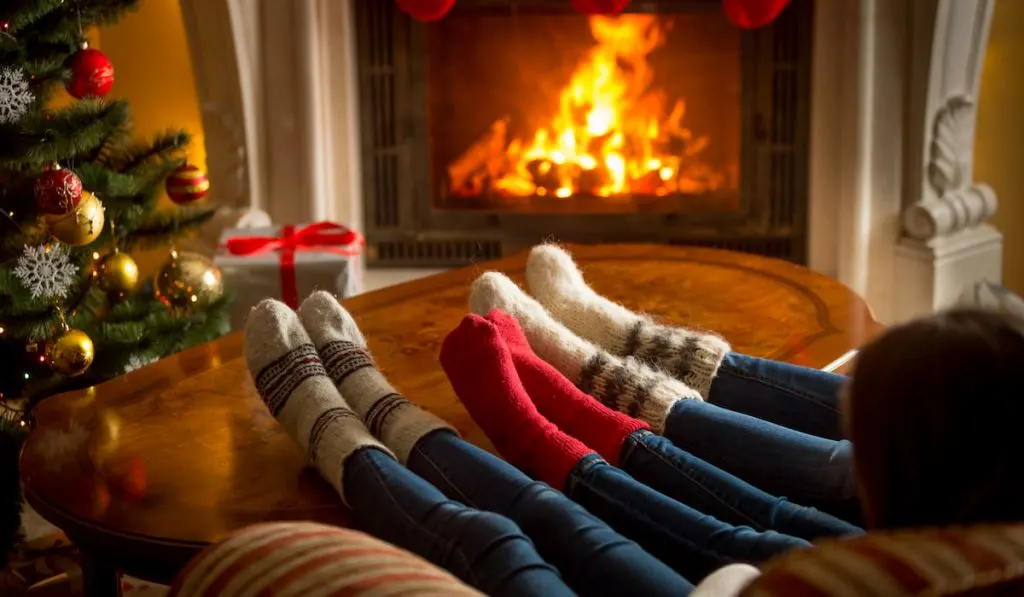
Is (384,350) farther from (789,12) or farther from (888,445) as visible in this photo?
(789,12)

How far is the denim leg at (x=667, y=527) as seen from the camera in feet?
3.31

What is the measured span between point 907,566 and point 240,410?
0.92 m

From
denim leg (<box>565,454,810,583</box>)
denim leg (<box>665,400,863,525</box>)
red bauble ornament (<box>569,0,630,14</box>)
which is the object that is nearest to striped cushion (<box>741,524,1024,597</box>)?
denim leg (<box>565,454,810,583</box>)

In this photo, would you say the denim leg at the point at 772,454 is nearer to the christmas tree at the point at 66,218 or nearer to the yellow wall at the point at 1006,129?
the christmas tree at the point at 66,218

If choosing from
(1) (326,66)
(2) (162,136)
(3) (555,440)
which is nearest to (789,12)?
(1) (326,66)

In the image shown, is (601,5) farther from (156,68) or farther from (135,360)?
(156,68)

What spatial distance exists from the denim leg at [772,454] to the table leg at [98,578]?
59cm

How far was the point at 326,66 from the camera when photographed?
2.88 meters

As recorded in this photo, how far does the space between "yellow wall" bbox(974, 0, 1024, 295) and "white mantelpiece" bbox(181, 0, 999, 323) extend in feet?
0.59

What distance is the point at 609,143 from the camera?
2.97m

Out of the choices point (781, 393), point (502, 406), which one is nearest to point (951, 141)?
point (781, 393)

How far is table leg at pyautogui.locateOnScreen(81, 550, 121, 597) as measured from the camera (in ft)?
3.90

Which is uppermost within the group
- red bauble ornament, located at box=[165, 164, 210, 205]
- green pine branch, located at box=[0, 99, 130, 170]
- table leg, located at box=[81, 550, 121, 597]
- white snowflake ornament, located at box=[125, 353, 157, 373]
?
green pine branch, located at box=[0, 99, 130, 170]

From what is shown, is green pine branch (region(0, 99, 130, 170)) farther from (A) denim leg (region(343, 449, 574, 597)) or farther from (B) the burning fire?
(B) the burning fire
